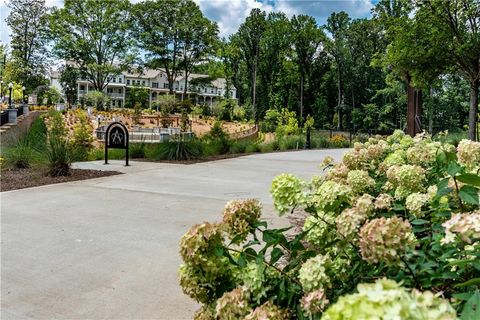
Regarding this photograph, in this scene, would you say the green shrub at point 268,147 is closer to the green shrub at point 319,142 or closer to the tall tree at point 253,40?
the green shrub at point 319,142

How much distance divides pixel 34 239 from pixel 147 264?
1.59 metres

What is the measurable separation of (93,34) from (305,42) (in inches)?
953

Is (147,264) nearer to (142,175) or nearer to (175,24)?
(142,175)

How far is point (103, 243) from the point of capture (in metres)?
4.51

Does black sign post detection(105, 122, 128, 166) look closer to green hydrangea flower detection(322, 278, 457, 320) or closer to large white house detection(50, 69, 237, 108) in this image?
green hydrangea flower detection(322, 278, 457, 320)

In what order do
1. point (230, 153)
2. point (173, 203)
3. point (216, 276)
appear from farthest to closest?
point (230, 153), point (173, 203), point (216, 276)

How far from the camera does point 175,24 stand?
48594 millimetres

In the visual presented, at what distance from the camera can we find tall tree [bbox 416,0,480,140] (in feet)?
36.0

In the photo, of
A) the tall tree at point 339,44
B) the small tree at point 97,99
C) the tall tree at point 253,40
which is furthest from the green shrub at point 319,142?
the small tree at point 97,99

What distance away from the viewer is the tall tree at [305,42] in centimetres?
4422

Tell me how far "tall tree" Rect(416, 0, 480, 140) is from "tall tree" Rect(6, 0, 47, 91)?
159 feet

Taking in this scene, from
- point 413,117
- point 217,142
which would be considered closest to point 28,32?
point 217,142

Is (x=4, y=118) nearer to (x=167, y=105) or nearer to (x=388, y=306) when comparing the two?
(x=388, y=306)

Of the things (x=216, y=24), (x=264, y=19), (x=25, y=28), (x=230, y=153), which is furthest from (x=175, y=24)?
(x=230, y=153)
